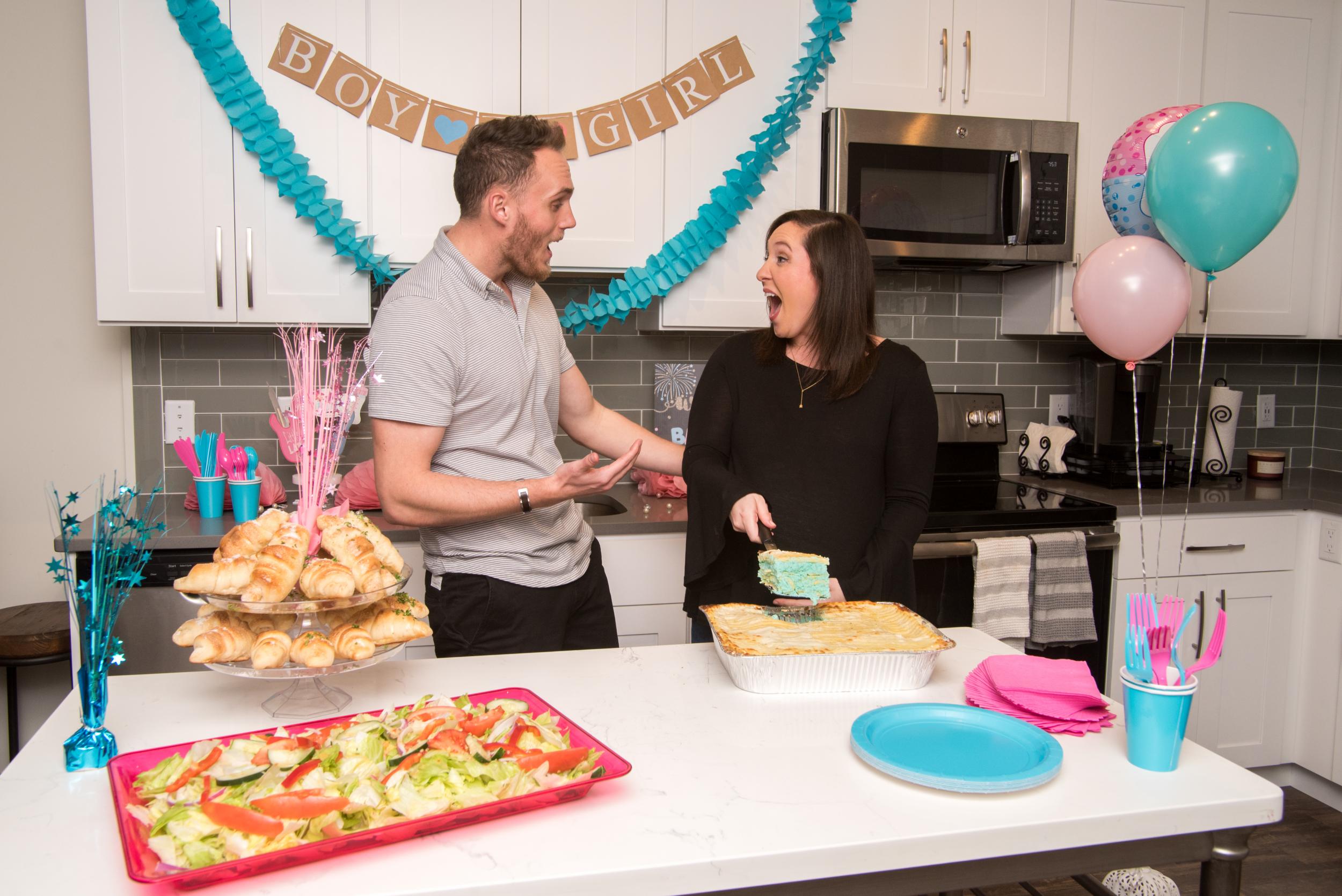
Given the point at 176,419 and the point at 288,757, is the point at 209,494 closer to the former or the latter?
the point at 176,419

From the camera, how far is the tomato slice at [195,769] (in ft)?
3.38

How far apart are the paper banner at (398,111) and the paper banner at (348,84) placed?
0.09ft

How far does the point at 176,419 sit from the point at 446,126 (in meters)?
1.18

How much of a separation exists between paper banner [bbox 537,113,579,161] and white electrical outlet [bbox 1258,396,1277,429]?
276 cm

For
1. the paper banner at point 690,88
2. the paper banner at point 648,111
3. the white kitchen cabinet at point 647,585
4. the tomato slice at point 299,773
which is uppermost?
the paper banner at point 690,88

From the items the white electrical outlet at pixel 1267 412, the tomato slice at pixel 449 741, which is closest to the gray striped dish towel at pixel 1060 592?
the white electrical outlet at pixel 1267 412

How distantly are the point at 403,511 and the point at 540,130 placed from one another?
773 mm

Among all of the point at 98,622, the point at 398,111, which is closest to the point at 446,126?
the point at 398,111

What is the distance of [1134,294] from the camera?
2156 millimetres

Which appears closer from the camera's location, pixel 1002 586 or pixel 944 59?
pixel 1002 586

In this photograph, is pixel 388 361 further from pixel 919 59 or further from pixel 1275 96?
pixel 1275 96

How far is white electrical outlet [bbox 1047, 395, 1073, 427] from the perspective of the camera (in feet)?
11.8

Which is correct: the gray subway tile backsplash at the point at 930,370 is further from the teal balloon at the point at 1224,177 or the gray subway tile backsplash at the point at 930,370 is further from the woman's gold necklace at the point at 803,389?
the teal balloon at the point at 1224,177

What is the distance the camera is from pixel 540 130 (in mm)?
1903
